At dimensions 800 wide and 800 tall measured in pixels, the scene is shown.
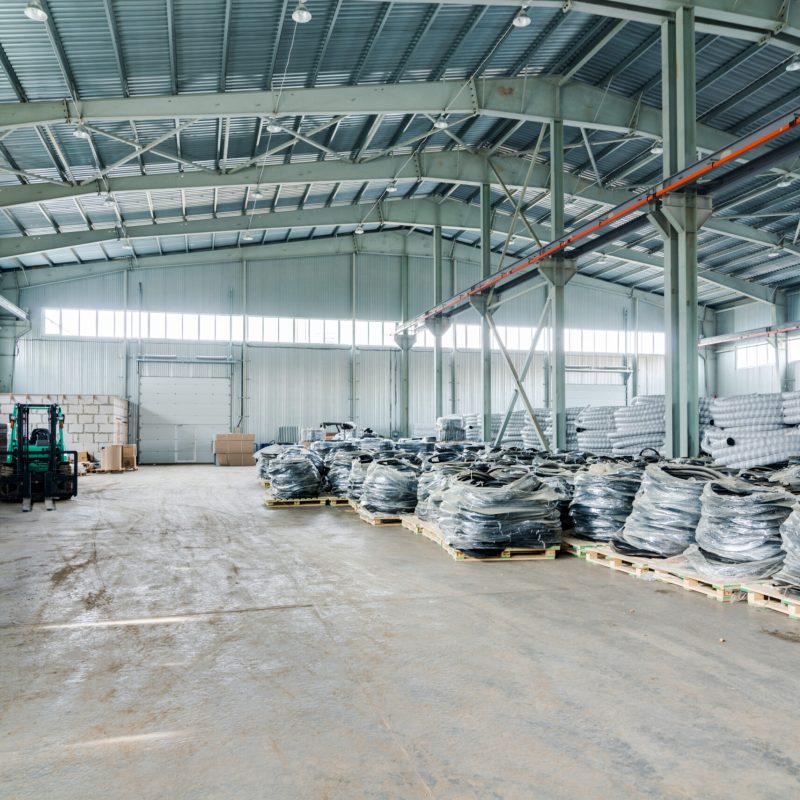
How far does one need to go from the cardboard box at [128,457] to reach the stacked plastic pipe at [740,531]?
705 inches

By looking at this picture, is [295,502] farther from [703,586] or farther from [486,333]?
[486,333]

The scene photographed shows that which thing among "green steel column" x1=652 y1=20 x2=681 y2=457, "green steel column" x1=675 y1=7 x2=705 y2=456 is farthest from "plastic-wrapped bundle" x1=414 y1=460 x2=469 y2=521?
"green steel column" x1=675 y1=7 x2=705 y2=456

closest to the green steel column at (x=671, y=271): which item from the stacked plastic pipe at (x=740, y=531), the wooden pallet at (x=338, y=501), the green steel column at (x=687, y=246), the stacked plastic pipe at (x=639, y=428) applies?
the green steel column at (x=687, y=246)

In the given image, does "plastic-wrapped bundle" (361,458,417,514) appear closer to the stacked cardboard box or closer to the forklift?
the forklift

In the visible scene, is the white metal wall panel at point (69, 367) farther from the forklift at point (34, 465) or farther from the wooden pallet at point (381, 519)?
the wooden pallet at point (381, 519)

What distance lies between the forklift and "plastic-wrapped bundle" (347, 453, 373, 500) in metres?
4.65

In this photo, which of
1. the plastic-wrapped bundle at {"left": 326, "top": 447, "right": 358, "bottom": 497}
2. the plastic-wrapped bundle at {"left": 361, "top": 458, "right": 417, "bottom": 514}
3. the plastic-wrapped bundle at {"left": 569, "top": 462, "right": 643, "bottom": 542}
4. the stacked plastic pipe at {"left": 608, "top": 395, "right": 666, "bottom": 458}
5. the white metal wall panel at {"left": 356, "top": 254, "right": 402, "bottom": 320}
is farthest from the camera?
the white metal wall panel at {"left": 356, "top": 254, "right": 402, "bottom": 320}

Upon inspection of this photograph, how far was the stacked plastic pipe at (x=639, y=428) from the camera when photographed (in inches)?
399

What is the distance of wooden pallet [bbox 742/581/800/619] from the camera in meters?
4.12

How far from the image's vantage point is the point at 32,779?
2.28m

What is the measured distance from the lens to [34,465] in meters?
11.0

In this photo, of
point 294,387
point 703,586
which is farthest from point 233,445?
point 703,586

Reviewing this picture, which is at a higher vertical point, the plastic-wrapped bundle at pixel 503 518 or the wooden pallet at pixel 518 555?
the plastic-wrapped bundle at pixel 503 518

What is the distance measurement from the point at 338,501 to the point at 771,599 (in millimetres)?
7009
